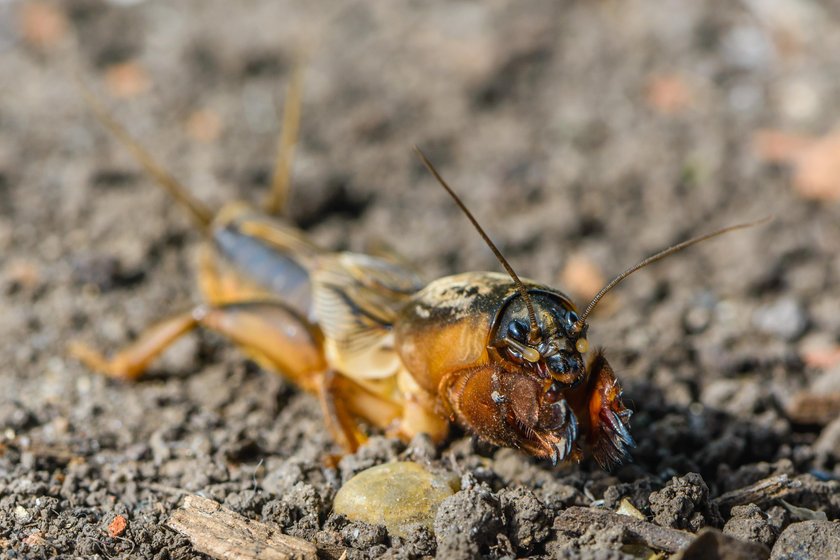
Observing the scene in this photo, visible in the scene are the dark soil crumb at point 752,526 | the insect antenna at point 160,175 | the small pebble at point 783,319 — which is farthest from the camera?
the insect antenna at point 160,175

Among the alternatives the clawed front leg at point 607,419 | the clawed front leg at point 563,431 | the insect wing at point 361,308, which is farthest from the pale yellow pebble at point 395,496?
the insect wing at point 361,308

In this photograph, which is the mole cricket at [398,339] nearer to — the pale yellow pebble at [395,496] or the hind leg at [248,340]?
the hind leg at [248,340]

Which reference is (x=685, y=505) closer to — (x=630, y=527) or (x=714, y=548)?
(x=630, y=527)

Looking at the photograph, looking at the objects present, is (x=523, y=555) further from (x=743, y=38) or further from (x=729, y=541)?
(x=743, y=38)

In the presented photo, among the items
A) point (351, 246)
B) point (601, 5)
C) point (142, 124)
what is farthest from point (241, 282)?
point (601, 5)

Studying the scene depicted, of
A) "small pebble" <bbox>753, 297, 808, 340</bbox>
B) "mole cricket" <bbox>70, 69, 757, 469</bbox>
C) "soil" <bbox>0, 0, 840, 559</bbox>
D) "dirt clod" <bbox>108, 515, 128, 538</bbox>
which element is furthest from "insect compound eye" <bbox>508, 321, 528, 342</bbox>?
"small pebble" <bbox>753, 297, 808, 340</bbox>

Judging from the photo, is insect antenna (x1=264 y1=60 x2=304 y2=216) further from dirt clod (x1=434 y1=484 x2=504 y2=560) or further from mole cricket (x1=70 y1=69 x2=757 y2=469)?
dirt clod (x1=434 y1=484 x2=504 y2=560)
